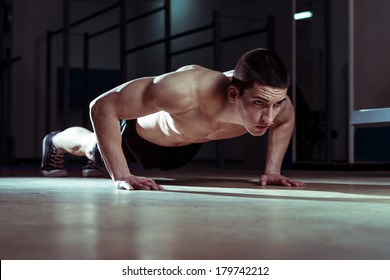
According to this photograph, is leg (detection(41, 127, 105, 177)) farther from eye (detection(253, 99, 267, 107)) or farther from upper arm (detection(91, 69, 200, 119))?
eye (detection(253, 99, 267, 107))

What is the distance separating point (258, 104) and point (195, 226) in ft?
3.18

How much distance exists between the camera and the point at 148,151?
→ 2.73 m

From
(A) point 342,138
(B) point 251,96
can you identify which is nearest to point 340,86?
(A) point 342,138

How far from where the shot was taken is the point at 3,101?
19.0ft

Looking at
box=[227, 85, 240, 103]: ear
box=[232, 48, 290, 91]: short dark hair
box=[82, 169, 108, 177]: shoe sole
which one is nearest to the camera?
box=[232, 48, 290, 91]: short dark hair

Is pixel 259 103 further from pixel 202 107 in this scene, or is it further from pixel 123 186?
pixel 123 186

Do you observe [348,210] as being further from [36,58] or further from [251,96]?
[36,58]

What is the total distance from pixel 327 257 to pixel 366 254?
0.06 m

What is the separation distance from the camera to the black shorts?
267cm

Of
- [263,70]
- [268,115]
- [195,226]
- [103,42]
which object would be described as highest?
[103,42]

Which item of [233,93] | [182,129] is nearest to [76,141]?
[182,129]

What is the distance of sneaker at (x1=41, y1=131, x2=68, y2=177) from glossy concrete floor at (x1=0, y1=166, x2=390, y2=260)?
1238 millimetres

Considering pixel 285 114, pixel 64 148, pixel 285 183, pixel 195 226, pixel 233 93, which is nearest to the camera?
pixel 195 226

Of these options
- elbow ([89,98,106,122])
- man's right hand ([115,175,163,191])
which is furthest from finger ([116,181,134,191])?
elbow ([89,98,106,122])
